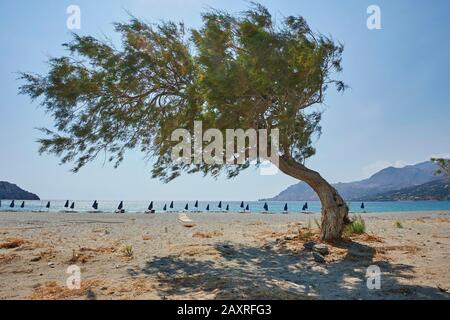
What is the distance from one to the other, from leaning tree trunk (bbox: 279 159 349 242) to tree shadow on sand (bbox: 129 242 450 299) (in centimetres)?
97

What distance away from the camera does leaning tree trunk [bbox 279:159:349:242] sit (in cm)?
1269

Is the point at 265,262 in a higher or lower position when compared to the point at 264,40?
lower

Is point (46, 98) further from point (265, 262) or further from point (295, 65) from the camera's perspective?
point (265, 262)

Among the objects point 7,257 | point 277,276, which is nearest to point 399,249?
point 277,276

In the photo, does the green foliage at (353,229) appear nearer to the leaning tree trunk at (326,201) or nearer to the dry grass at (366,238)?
the dry grass at (366,238)

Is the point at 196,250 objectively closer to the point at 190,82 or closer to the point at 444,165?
the point at 190,82

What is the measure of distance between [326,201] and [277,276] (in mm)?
5646

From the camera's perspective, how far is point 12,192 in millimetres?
189000

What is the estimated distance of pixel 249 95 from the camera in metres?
10.5

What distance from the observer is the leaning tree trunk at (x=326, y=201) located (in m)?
12.7
